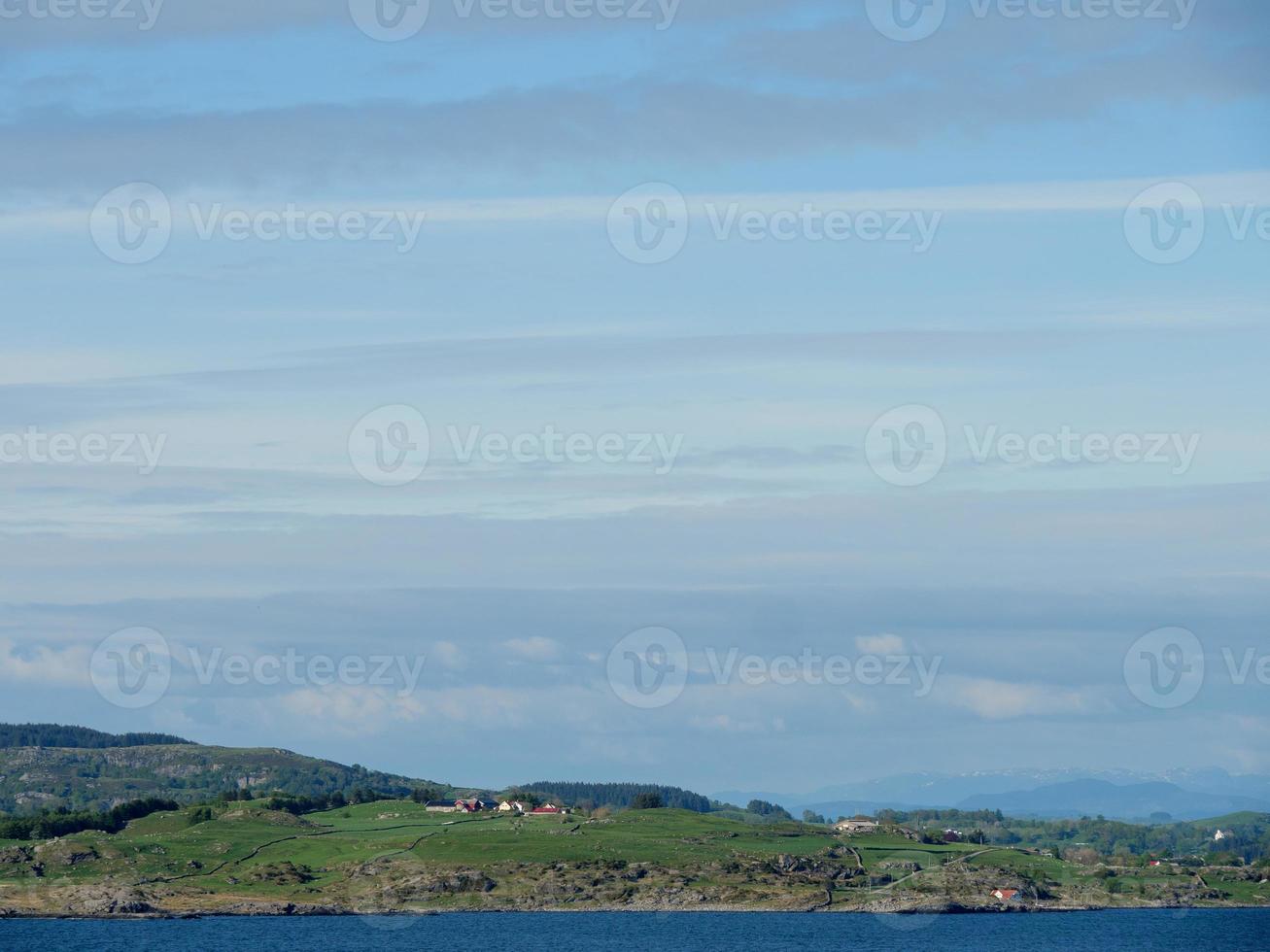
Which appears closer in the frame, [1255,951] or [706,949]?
[706,949]

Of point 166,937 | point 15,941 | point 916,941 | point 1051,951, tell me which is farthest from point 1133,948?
point 15,941

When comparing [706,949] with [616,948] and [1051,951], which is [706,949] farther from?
[1051,951]

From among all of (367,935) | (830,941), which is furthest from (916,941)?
(367,935)

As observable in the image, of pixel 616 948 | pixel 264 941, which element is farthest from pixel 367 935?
pixel 616 948

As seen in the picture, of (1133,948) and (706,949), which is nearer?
(706,949)

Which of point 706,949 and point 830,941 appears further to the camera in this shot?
point 830,941

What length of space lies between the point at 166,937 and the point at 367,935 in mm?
21935

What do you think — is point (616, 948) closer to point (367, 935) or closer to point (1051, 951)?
point (367, 935)

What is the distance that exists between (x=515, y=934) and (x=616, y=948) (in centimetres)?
2223

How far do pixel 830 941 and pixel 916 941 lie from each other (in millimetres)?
11933

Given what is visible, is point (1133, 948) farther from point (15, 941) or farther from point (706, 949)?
point (15, 941)

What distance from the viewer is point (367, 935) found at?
19438 cm

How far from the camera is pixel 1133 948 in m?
191

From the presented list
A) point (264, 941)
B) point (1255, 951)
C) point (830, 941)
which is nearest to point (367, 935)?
point (264, 941)
